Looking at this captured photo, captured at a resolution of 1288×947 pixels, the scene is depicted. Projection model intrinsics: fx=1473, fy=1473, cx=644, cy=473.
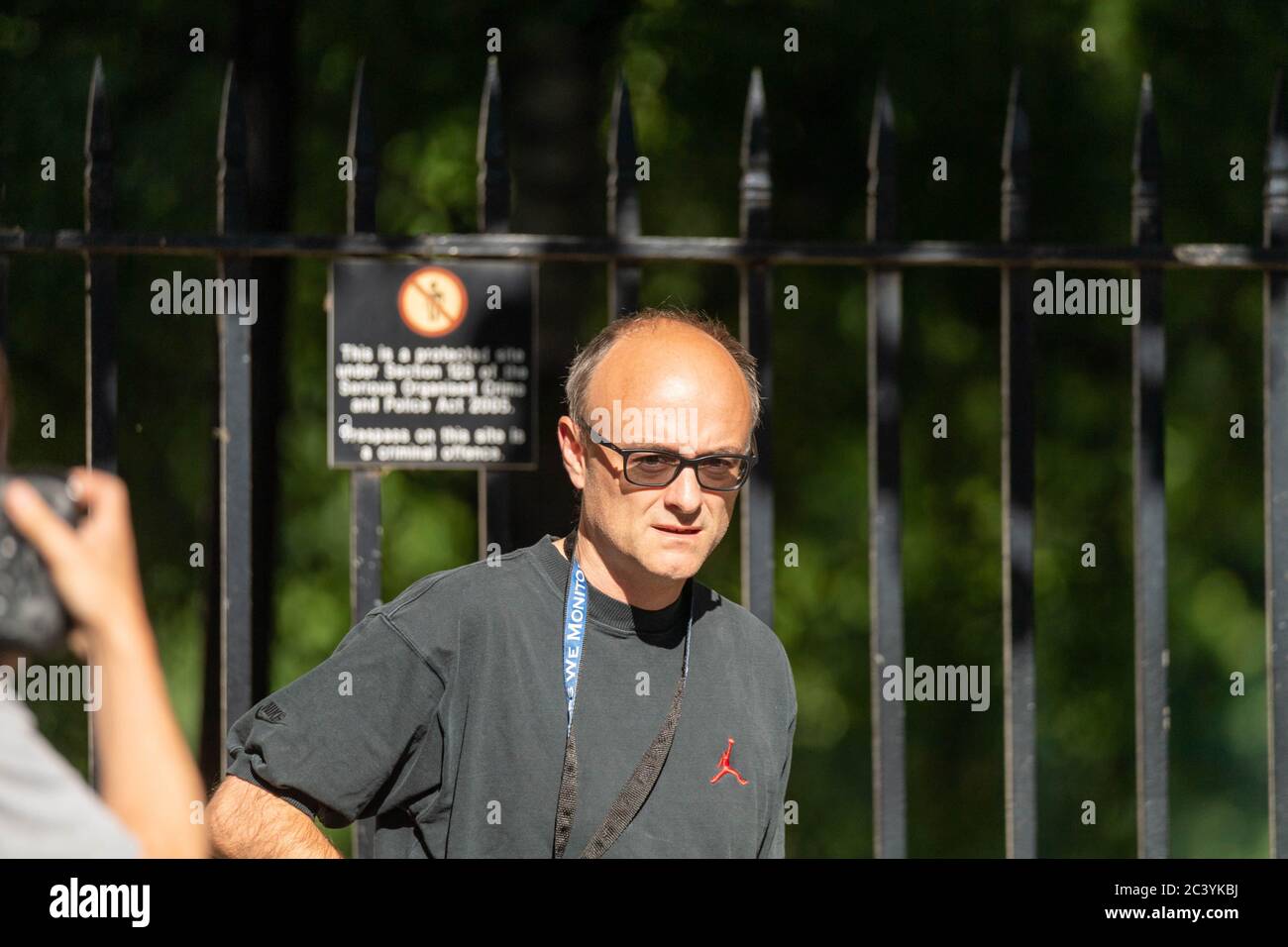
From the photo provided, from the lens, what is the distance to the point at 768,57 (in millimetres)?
5504

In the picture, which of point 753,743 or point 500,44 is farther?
point 500,44

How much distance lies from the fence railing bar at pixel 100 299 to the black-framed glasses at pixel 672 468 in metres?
1.24

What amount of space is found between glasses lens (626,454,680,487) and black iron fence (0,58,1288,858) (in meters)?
0.58

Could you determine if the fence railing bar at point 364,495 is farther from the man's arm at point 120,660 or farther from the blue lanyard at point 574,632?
the man's arm at point 120,660

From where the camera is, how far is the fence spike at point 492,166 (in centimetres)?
333

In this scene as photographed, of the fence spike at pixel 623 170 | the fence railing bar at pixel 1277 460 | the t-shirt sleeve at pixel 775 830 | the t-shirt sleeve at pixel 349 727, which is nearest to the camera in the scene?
the t-shirt sleeve at pixel 349 727

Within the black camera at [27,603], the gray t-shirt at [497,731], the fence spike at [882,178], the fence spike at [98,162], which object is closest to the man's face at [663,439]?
the gray t-shirt at [497,731]

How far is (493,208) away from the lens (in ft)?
11.1

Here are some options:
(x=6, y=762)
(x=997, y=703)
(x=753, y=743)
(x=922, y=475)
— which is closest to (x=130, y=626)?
(x=6, y=762)

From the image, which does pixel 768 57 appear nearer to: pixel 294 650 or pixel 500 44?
pixel 500 44

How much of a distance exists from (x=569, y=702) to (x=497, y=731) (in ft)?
0.48

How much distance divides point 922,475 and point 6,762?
4655mm

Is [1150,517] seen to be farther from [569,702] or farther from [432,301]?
[432,301]
